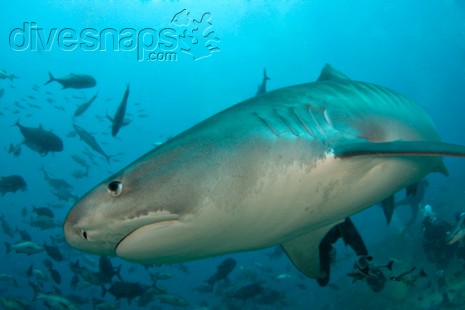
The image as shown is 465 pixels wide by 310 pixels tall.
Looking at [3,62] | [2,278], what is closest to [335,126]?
[2,278]

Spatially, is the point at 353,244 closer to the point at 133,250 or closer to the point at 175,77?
the point at 133,250

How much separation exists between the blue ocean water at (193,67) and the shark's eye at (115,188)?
17329mm

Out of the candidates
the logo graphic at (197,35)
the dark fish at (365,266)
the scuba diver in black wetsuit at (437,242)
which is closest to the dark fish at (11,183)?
the dark fish at (365,266)

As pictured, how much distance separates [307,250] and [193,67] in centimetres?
6674

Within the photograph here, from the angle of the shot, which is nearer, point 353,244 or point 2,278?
point 353,244

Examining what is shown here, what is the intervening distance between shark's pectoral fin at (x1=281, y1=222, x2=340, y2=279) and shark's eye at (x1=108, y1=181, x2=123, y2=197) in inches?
85.9

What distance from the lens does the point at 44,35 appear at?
4731cm

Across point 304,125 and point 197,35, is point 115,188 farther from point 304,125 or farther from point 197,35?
point 197,35

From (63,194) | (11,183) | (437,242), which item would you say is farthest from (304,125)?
(63,194)

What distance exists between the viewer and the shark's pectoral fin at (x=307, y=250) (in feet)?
11.6

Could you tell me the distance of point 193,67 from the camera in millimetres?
67312

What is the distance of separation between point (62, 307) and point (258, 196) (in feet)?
29.3

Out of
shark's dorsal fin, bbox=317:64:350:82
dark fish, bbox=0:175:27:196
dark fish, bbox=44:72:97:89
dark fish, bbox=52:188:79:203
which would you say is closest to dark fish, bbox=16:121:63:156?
dark fish, bbox=0:175:27:196

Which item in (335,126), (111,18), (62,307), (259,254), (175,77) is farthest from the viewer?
(175,77)
